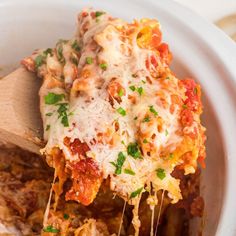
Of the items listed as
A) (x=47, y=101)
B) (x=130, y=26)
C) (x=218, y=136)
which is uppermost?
(x=130, y=26)

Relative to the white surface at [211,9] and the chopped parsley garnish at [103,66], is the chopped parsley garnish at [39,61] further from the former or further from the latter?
the white surface at [211,9]

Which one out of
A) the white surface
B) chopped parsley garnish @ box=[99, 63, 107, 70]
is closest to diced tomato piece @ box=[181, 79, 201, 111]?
chopped parsley garnish @ box=[99, 63, 107, 70]

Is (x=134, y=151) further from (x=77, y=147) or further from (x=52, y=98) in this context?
(x=52, y=98)

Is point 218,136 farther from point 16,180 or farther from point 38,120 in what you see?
point 16,180

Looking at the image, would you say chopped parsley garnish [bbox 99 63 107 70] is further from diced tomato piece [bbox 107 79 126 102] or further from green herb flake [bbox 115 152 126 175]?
green herb flake [bbox 115 152 126 175]

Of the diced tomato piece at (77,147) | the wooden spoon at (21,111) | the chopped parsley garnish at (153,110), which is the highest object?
the chopped parsley garnish at (153,110)

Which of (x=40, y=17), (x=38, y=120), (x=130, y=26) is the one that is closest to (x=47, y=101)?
(x=38, y=120)

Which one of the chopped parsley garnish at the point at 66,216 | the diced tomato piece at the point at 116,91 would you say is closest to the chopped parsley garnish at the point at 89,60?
the diced tomato piece at the point at 116,91
